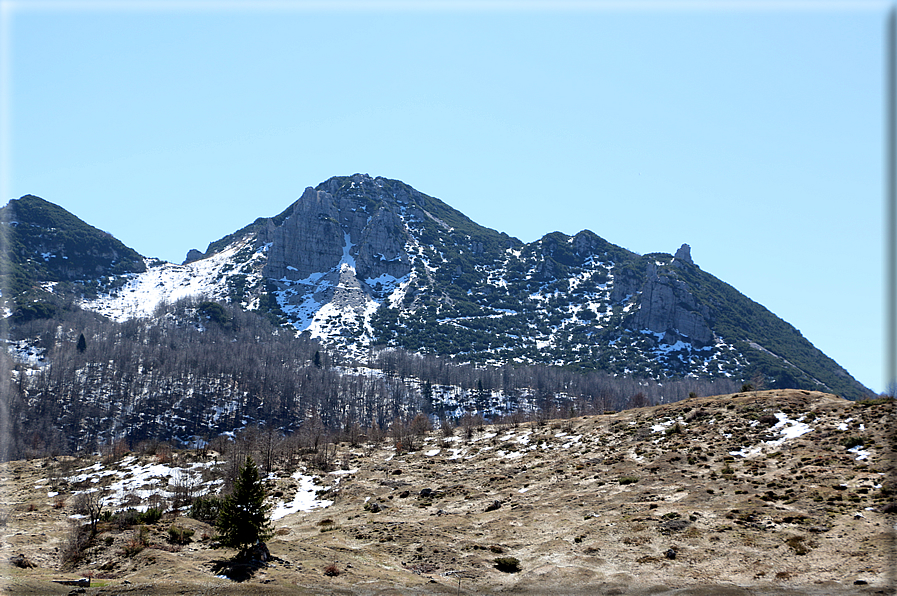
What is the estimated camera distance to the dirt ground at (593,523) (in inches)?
1458

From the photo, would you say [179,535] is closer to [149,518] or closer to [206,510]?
[149,518]

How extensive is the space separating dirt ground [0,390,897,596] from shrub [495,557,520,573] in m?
0.59

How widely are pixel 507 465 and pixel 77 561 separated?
50159 mm

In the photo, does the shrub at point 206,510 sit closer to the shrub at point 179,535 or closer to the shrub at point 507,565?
the shrub at point 179,535

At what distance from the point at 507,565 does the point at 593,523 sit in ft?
36.5

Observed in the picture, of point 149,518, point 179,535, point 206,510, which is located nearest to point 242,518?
point 179,535

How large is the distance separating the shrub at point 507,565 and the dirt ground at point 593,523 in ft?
1.94

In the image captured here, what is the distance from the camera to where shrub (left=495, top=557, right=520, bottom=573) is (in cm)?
4306

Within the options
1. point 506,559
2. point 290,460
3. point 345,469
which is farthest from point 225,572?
point 290,460

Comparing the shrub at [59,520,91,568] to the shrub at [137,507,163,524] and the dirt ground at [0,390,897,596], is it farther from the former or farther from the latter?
the shrub at [137,507,163,524]

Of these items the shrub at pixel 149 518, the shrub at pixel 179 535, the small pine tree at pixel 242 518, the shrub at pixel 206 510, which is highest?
the small pine tree at pixel 242 518

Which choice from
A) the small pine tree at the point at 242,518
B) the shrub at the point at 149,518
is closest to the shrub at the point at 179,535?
the shrub at the point at 149,518

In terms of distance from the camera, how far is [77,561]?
4019 centimetres

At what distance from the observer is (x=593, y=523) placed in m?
51.0
